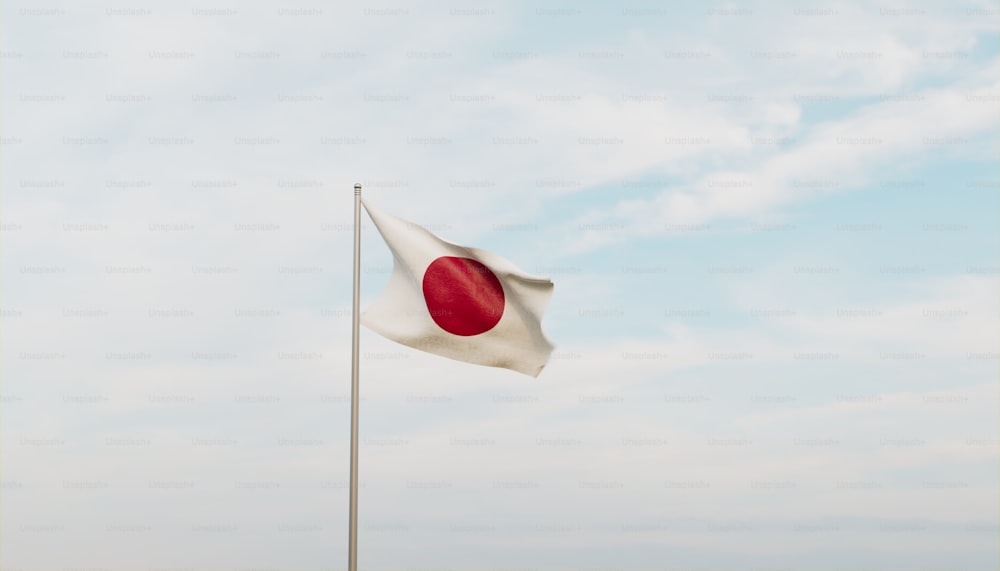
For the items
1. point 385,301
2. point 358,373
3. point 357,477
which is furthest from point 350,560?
point 385,301

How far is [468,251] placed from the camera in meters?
15.2

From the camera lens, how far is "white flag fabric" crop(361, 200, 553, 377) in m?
14.8

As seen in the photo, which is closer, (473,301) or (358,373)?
(358,373)

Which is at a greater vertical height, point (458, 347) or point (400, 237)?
point (400, 237)

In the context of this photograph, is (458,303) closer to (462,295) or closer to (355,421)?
(462,295)

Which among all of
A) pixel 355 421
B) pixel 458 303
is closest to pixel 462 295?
pixel 458 303

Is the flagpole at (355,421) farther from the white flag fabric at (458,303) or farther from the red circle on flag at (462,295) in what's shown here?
the red circle on flag at (462,295)

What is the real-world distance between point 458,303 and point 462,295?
11cm

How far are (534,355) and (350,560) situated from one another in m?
3.50

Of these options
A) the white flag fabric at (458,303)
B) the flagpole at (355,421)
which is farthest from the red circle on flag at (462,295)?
the flagpole at (355,421)

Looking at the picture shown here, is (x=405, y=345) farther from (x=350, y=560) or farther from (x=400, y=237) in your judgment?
(x=350, y=560)

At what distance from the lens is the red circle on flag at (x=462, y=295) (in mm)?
14945

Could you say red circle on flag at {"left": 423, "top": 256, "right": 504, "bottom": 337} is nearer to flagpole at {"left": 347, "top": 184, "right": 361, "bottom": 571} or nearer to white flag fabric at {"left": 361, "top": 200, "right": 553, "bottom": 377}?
white flag fabric at {"left": 361, "top": 200, "right": 553, "bottom": 377}

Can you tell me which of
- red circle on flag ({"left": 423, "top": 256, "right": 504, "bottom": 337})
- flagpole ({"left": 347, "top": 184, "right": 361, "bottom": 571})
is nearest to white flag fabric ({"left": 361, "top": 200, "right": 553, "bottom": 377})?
red circle on flag ({"left": 423, "top": 256, "right": 504, "bottom": 337})
